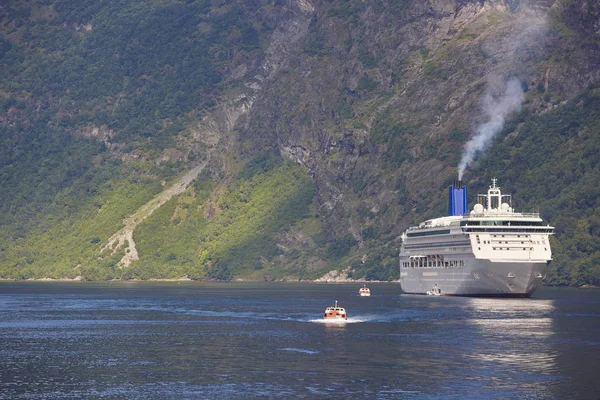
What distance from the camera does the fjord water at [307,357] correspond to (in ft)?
338

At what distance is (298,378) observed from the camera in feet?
358

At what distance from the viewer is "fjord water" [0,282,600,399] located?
10300 centimetres

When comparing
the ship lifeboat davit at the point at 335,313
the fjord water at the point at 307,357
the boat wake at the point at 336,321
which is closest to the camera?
the fjord water at the point at 307,357

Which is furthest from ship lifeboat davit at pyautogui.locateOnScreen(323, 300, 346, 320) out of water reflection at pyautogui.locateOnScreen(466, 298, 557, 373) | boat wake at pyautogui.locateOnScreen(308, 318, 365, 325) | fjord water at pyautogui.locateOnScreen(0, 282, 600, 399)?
water reflection at pyautogui.locateOnScreen(466, 298, 557, 373)

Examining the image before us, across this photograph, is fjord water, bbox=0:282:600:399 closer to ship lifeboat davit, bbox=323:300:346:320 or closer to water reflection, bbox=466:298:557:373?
water reflection, bbox=466:298:557:373

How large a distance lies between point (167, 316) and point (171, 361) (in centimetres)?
7076

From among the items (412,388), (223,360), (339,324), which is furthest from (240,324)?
(412,388)

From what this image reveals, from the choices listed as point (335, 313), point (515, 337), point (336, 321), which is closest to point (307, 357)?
point (515, 337)

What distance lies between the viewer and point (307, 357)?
125 metres

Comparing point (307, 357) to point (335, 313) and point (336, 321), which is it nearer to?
point (336, 321)

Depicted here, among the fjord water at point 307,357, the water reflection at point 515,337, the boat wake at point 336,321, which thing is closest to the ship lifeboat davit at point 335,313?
the boat wake at point 336,321

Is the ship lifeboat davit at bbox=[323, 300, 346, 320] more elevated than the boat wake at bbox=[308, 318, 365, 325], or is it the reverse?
the ship lifeboat davit at bbox=[323, 300, 346, 320]

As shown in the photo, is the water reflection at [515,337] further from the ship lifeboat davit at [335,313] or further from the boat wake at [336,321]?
the ship lifeboat davit at [335,313]

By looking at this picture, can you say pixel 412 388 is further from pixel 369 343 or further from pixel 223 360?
pixel 369 343
